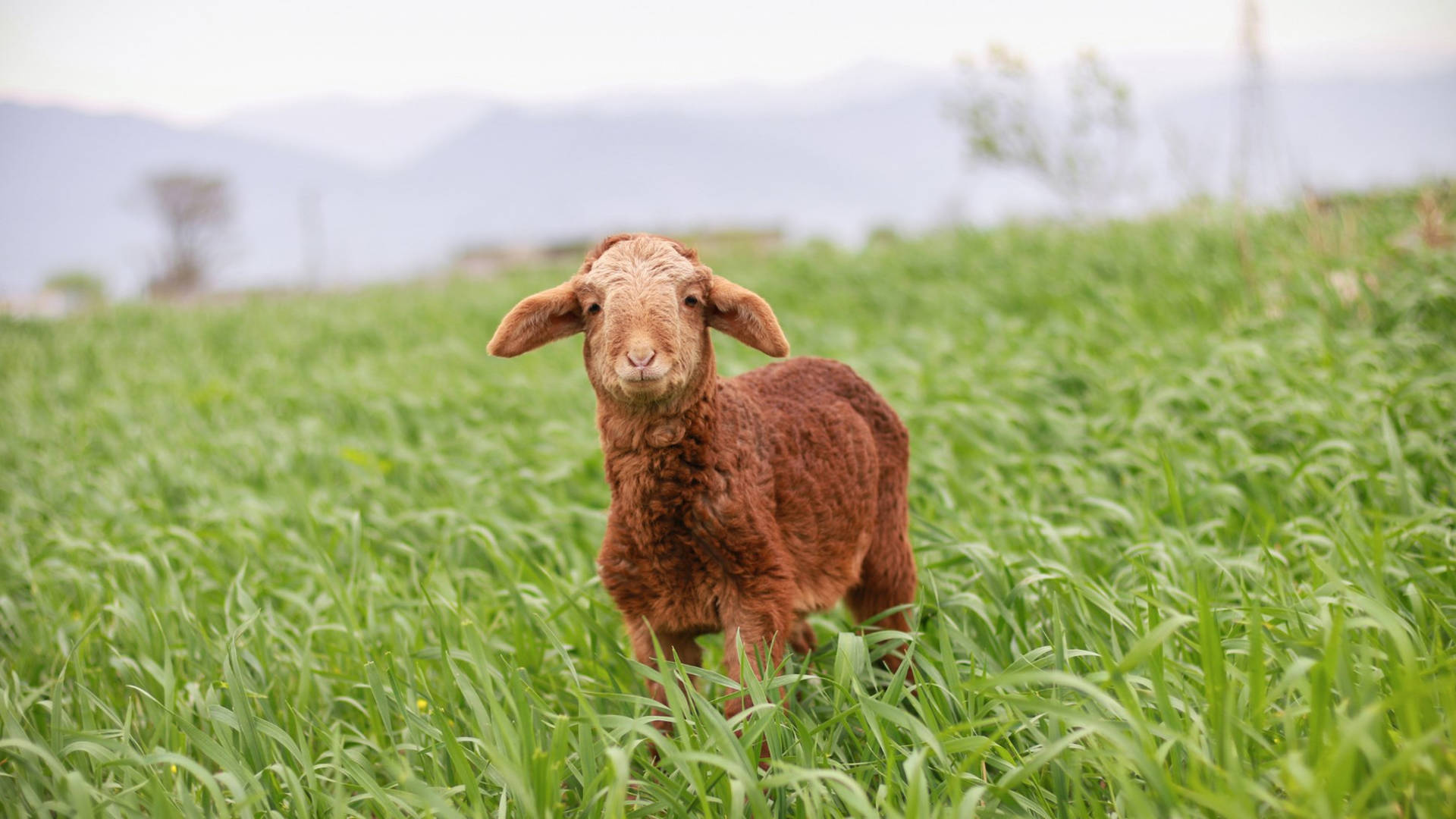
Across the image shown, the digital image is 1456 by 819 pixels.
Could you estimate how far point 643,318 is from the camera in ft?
5.79

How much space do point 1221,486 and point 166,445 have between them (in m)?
5.99

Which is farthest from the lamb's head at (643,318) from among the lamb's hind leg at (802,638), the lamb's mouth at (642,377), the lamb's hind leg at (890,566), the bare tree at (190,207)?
the bare tree at (190,207)

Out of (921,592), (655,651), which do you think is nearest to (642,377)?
(655,651)

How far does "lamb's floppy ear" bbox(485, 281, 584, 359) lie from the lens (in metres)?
1.91

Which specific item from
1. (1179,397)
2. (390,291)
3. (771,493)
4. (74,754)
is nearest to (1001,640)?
(771,493)

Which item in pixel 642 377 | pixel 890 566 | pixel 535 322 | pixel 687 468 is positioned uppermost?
pixel 535 322

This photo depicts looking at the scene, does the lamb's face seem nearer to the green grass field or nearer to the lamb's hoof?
the green grass field

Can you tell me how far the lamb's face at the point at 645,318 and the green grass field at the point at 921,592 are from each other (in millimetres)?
688

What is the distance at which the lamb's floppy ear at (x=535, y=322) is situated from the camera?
6.27 ft

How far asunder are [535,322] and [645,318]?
12.9 inches

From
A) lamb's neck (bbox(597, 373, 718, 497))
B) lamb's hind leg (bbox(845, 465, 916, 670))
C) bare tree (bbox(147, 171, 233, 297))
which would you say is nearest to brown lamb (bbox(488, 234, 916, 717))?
lamb's neck (bbox(597, 373, 718, 497))

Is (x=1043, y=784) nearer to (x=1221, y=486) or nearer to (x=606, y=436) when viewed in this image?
(x=606, y=436)

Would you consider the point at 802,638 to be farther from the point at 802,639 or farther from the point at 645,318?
the point at 645,318

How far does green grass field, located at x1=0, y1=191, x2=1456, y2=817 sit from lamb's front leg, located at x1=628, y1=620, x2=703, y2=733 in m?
0.05
